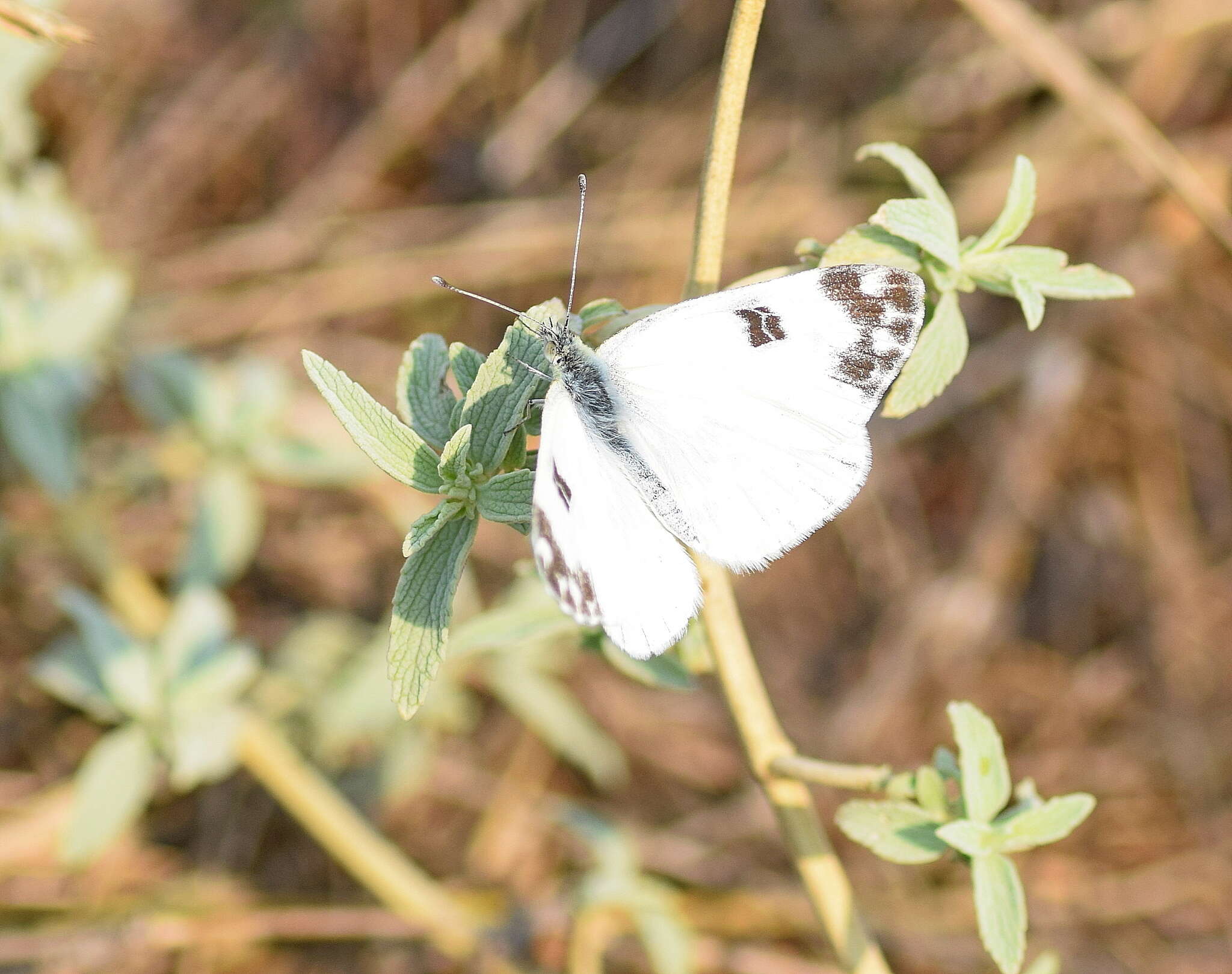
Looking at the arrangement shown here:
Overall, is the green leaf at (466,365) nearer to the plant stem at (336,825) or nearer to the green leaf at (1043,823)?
the green leaf at (1043,823)

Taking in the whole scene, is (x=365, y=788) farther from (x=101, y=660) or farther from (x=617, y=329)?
(x=617, y=329)

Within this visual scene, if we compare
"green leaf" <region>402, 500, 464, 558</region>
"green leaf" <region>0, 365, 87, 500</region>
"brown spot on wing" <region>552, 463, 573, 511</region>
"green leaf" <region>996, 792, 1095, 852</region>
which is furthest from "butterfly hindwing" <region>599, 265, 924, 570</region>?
"green leaf" <region>0, 365, 87, 500</region>

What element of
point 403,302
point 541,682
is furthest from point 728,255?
point 541,682

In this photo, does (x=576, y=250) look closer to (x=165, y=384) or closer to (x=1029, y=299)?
(x=1029, y=299)


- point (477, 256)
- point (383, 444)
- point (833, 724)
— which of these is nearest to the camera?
point (383, 444)

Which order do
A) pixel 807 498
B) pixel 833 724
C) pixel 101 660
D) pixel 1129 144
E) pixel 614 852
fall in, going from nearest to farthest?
pixel 807 498 → pixel 101 660 → pixel 614 852 → pixel 1129 144 → pixel 833 724
